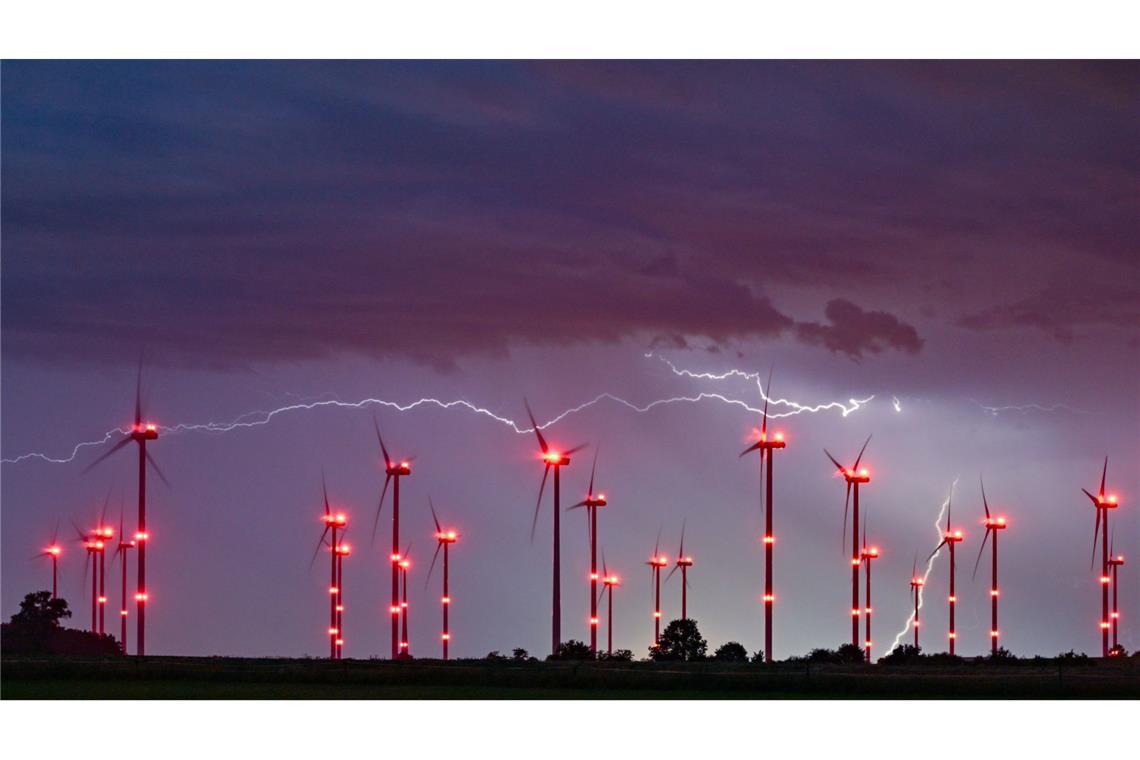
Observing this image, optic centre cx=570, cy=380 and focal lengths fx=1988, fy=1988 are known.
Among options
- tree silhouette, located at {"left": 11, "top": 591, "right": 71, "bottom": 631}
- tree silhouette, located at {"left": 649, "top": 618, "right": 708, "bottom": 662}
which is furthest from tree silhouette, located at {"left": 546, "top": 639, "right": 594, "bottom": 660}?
tree silhouette, located at {"left": 11, "top": 591, "right": 71, "bottom": 631}

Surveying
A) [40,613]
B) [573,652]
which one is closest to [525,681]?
[573,652]

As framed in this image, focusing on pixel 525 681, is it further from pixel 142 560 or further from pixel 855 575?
pixel 855 575

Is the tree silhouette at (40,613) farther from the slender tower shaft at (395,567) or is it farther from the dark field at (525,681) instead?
the dark field at (525,681)

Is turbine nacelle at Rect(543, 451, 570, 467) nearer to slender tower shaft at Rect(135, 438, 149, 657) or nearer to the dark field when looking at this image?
slender tower shaft at Rect(135, 438, 149, 657)

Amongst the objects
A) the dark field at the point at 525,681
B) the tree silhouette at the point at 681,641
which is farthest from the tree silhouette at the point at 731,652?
the dark field at the point at 525,681

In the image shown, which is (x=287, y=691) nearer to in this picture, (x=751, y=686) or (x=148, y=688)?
(x=148, y=688)
